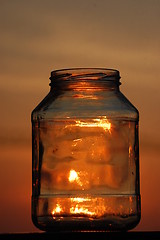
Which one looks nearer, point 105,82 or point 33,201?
point 105,82

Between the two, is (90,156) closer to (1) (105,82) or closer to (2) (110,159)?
(2) (110,159)

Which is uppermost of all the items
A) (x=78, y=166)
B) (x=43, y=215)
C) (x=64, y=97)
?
(x=64, y=97)

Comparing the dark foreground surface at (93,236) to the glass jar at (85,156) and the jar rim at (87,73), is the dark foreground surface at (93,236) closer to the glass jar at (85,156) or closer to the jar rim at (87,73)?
the glass jar at (85,156)

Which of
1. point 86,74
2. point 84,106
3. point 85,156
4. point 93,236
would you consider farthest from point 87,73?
point 93,236

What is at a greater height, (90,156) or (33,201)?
(90,156)

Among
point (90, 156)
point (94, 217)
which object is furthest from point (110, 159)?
point (94, 217)

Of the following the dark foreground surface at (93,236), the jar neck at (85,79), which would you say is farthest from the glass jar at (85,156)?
the dark foreground surface at (93,236)

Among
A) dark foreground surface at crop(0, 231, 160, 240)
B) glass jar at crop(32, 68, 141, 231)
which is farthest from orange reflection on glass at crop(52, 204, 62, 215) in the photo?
dark foreground surface at crop(0, 231, 160, 240)
